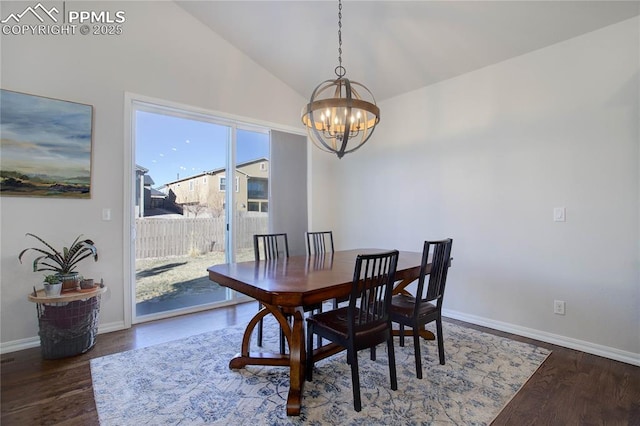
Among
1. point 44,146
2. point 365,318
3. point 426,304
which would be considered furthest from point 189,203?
point 426,304

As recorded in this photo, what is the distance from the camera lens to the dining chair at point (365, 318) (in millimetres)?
1830

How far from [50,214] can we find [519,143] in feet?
14.7

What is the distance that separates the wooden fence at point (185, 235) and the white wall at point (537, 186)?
6.60ft

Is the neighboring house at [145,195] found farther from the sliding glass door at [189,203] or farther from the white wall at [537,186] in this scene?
the white wall at [537,186]

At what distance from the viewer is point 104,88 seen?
121 inches

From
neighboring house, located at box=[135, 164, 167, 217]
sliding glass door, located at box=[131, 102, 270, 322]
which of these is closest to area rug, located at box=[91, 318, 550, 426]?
sliding glass door, located at box=[131, 102, 270, 322]

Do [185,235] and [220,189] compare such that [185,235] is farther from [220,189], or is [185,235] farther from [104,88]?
[104,88]

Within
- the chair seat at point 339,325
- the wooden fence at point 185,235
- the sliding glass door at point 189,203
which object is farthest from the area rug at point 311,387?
the wooden fence at point 185,235

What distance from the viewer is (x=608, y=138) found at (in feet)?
8.32

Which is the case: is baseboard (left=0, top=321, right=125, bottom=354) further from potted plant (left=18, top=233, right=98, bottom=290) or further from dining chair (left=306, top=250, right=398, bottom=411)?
dining chair (left=306, top=250, right=398, bottom=411)

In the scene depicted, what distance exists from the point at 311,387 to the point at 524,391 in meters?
1.41

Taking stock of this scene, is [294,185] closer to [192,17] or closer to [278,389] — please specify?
[192,17]

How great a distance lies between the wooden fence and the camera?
135 inches

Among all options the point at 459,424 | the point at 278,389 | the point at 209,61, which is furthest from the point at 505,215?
the point at 209,61
